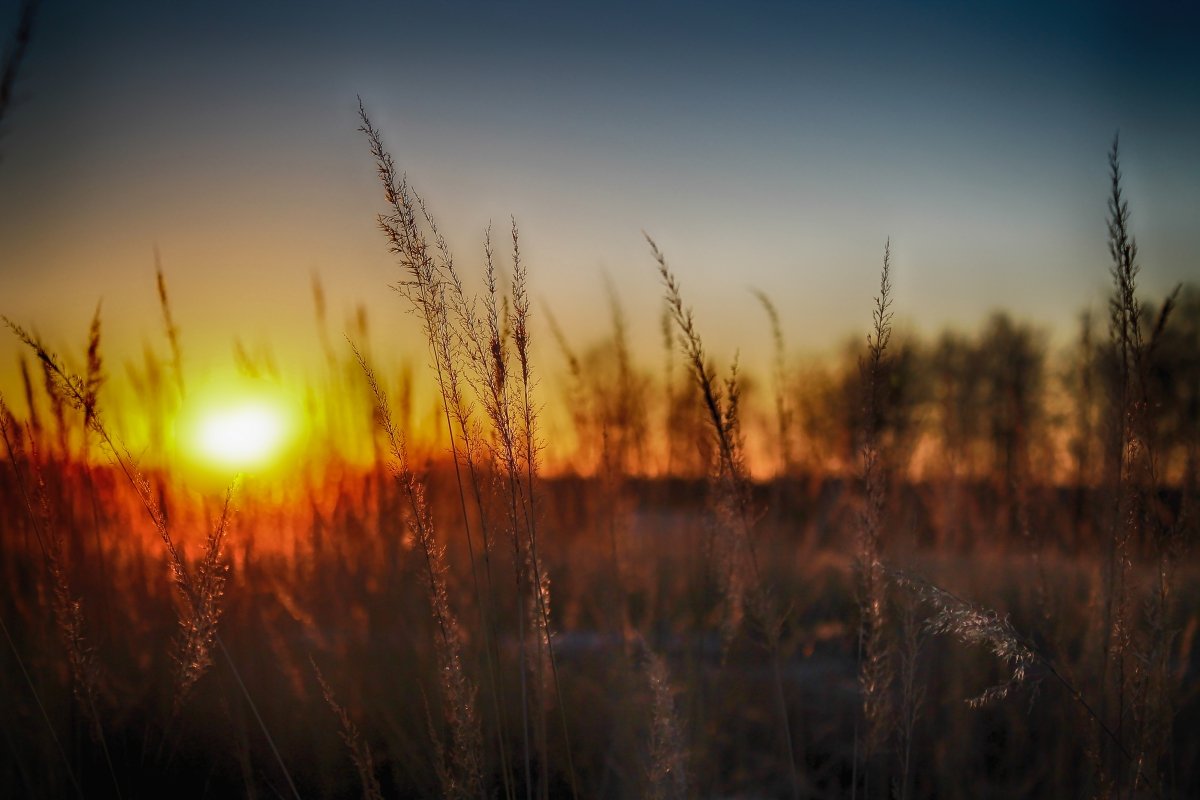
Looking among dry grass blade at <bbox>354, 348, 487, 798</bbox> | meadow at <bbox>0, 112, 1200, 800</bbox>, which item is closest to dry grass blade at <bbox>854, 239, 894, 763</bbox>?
meadow at <bbox>0, 112, 1200, 800</bbox>

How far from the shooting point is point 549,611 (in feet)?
8.31

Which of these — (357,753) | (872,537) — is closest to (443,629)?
(357,753)

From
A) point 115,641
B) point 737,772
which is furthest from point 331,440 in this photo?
point 737,772

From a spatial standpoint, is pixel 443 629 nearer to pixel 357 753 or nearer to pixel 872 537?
pixel 357 753

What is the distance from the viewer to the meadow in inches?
71.1

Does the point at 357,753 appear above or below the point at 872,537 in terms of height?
below

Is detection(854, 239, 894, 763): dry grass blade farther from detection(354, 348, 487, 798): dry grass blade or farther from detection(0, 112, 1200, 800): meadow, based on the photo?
detection(354, 348, 487, 798): dry grass blade

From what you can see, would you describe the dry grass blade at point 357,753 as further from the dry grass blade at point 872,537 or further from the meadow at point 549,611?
the dry grass blade at point 872,537

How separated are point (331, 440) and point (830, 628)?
249 cm

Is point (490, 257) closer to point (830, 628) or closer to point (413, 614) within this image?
point (413, 614)

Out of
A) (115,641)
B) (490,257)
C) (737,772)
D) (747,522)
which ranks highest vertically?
(490,257)

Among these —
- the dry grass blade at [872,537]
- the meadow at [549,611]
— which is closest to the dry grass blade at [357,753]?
the meadow at [549,611]

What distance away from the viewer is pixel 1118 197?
66.7 inches

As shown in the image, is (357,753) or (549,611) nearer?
(357,753)
